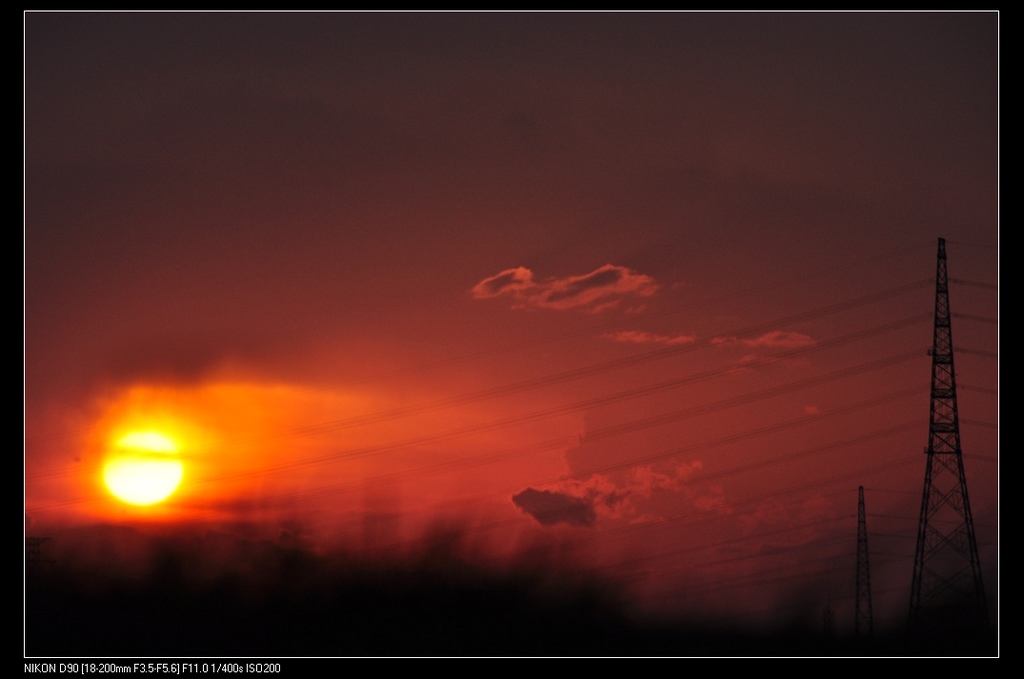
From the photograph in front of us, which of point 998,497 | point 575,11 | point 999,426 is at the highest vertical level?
point 575,11

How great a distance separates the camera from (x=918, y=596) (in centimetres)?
4988

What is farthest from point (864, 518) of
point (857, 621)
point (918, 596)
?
point (918, 596)

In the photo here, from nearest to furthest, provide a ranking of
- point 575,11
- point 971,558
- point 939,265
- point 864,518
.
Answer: point 575,11 < point 971,558 < point 939,265 < point 864,518

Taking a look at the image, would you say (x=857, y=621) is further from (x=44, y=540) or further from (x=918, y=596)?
(x=44, y=540)

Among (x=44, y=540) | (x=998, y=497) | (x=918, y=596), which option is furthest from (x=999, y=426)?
(x=44, y=540)

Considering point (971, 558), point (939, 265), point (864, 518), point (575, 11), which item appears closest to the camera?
point (575, 11)

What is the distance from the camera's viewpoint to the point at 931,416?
49.4 m

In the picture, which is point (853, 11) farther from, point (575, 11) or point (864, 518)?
point (864, 518)

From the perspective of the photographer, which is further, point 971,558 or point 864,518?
point 864,518

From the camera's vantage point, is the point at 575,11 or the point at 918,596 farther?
the point at 918,596

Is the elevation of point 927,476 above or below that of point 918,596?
above

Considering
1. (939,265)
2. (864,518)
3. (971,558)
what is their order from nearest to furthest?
(971,558) → (939,265) → (864,518)

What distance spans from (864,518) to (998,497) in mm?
33561

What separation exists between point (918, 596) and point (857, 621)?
81.4ft
